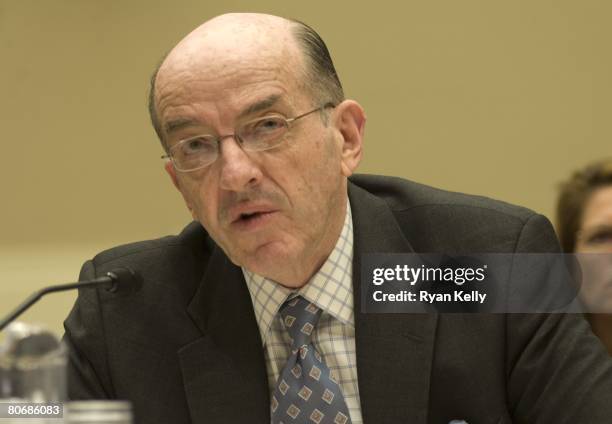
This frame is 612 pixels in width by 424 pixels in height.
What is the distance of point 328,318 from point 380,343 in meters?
0.12

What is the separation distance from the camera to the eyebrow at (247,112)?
5.74ft

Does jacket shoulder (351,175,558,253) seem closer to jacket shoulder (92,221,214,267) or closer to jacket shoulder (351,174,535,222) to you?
jacket shoulder (351,174,535,222)

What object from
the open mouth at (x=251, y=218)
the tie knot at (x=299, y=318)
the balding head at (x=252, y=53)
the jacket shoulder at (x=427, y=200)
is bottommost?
the tie knot at (x=299, y=318)

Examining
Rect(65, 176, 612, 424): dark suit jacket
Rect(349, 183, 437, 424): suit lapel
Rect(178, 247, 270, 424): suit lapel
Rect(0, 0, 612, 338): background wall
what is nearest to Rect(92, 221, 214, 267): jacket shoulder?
Rect(65, 176, 612, 424): dark suit jacket

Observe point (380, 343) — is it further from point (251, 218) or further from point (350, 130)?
point (350, 130)

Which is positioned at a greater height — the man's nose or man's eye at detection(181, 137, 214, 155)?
man's eye at detection(181, 137, 214, 155)

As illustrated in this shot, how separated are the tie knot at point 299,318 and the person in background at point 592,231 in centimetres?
68

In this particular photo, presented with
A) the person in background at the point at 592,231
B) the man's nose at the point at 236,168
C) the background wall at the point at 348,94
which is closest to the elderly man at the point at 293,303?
the man's nose at the point at 236,168

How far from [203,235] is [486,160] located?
4.58 ft

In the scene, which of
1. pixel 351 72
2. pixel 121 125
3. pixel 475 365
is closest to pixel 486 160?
pixel 351 72

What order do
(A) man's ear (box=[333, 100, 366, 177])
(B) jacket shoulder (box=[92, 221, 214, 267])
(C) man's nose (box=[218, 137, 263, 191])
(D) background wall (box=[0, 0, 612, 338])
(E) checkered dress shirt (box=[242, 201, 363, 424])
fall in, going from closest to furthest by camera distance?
(C) man's nose (box=[218, 137, 263, 191]) → (E) checkered dress shirt (box=[242, 201, 363, 424]) → (A) man's ear (box=[333, 100, 366, 177]) → (B) jacket shoulder (box=[92, 221, 214, 267]) → (D) background wall (box=[0, 0, 612, 338])

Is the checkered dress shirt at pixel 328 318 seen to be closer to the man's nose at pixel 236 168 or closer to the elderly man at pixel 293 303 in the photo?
the elderly man at pixel 293 303

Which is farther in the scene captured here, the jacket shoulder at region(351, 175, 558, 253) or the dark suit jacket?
the jacket shoulder at region(351, 175, 558, 253)

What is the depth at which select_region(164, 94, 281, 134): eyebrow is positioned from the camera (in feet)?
5.74
